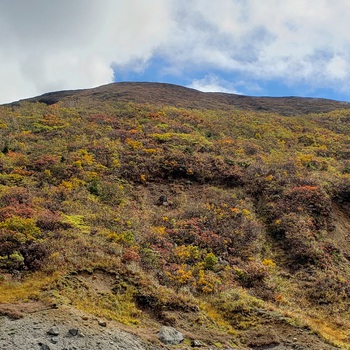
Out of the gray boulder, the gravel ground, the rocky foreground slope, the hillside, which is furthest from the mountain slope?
the gravel ground

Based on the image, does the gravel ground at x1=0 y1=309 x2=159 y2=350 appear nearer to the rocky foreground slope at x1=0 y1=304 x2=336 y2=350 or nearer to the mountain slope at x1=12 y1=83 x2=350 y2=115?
the rocky foreground slope at x1=0 y1=304 x2=336 y2=350

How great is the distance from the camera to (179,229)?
1909 cm

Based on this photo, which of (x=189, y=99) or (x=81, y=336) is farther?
(x=189, y=99)

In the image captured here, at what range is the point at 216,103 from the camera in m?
61.7

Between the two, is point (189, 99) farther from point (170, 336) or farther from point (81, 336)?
point (81, 336)

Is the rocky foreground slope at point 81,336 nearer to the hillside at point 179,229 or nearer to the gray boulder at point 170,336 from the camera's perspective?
the gray boulder at point 170,336

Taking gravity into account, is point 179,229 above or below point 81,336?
above

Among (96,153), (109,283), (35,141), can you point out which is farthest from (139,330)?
(35,141)

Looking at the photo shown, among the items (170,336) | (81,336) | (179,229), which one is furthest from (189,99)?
(81,336)

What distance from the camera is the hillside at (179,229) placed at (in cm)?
1218

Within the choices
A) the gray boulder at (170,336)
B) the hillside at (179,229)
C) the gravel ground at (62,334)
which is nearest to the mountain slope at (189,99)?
the hillside at (179,229)

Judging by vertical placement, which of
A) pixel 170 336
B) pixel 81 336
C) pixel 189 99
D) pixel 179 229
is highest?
pixel 189 99

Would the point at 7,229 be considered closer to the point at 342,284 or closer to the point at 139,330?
the point at 139,330

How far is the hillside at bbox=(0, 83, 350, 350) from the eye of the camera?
1218 cm
